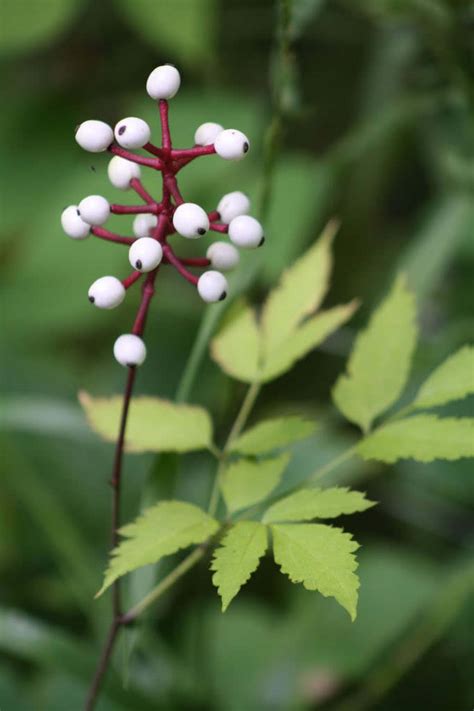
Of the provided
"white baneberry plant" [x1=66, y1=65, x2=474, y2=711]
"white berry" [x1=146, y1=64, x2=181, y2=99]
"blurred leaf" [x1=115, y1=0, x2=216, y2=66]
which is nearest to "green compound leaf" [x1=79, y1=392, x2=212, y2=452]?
"white baneberry plant" [x1=66, y1=65, x2=474, y2=711]

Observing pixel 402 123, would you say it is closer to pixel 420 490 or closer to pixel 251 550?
pixel 420 490

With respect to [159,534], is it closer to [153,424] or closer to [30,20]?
[153,424]

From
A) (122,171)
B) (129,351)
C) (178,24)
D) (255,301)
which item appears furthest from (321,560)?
(255,301)

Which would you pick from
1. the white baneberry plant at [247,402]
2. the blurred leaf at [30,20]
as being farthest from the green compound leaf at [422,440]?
the blurred leaf at [30,20]

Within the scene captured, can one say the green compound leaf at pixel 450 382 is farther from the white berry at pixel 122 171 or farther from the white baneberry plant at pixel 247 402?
the white berry at pixel 122 171

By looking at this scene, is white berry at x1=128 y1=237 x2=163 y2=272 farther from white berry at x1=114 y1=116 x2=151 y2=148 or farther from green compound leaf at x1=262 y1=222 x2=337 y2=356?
green compound leaf at x1=262 y1=222 x2=337 y2=356

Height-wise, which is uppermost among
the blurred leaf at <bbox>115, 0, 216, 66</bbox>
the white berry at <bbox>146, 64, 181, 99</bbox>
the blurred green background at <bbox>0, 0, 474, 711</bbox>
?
the blurred leaf at <bbox>115, 0, 216, 66</bbox>
